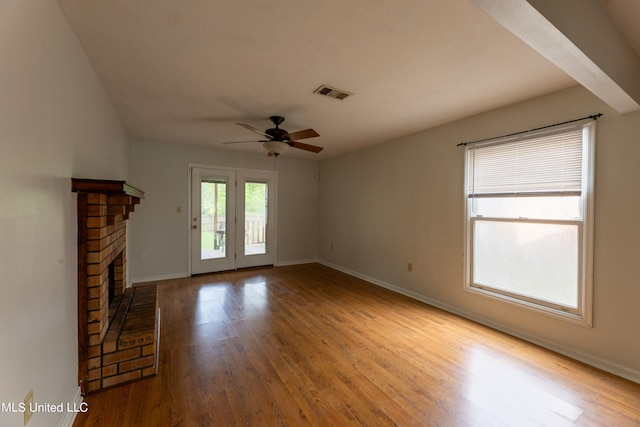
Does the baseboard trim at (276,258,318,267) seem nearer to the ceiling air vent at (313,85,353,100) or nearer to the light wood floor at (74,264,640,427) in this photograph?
the light wood floor at (74,264,640,427)

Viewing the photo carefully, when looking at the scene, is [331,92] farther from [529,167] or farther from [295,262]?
[295,262]

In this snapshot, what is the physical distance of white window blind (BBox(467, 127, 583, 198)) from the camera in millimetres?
2396


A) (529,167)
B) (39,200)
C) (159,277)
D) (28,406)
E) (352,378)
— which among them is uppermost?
(529,167)

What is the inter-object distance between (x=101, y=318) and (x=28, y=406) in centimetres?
81

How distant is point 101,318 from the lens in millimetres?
1880

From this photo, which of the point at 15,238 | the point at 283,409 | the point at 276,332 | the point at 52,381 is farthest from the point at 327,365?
the point at 15,238

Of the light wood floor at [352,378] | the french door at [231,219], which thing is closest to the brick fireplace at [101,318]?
the light wood floor at [352,378]

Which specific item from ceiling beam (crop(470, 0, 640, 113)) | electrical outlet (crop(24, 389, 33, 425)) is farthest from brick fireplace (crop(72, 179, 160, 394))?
ceiling beam (crop(470, 0, 640, 113))

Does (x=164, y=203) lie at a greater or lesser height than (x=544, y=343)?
greater

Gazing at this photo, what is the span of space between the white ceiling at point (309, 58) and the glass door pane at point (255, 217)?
2317mm

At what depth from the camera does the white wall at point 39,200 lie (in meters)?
1.01

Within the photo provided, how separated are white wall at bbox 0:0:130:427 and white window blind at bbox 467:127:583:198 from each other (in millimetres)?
3654

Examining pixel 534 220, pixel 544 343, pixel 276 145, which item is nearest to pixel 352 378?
pixel 544 343

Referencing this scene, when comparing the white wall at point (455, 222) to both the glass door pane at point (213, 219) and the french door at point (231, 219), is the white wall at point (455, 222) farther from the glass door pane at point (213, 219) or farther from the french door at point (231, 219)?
the glass door pane at point (213, 219)
